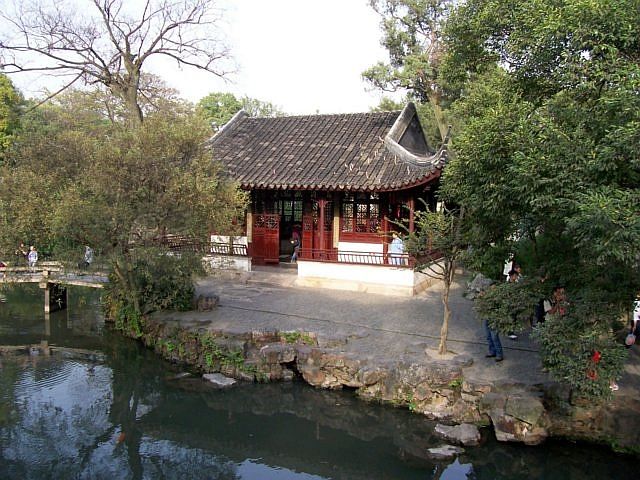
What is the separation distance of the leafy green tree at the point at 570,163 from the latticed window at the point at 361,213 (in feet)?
23.8

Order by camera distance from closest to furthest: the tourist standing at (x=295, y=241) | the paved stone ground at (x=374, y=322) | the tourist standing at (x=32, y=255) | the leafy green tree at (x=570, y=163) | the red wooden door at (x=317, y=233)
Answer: the leafy green tree at (x=570, y=163)
the paved stone ground at (x=374, y=322)
the red wooden door at (x=317, y=233)
the tourist standing at (x=32, y=255)
the tourist standing at (x=295, y=241)

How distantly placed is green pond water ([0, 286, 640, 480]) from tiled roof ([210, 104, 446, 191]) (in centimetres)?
600

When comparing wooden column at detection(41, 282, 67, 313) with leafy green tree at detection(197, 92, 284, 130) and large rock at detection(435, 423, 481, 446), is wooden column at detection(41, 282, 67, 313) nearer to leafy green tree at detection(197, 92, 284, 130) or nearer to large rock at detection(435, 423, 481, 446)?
large rock at detection(435, 423, 481, 446)

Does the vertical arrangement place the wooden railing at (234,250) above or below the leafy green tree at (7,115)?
below

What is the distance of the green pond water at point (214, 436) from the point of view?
7.29 meters

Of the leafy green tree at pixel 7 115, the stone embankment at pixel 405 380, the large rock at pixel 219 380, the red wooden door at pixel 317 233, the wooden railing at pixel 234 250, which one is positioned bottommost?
the large rock at pixel 219 380

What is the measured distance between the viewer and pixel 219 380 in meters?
9.88

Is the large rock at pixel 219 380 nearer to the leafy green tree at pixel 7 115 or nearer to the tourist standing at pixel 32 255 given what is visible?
the tourist standing at pixel 32 255

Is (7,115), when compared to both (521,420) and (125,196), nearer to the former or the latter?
(125,196)

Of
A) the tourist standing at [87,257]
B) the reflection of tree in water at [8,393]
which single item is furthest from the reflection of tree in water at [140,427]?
the tourist standing at [87,257]

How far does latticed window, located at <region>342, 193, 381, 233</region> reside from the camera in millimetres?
15078

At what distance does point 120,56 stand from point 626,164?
19396 millimetres

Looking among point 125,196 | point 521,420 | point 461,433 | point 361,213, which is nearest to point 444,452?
point 461,433

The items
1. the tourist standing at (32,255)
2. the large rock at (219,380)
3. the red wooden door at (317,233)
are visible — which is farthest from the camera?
the tourist standing at (32,255)
